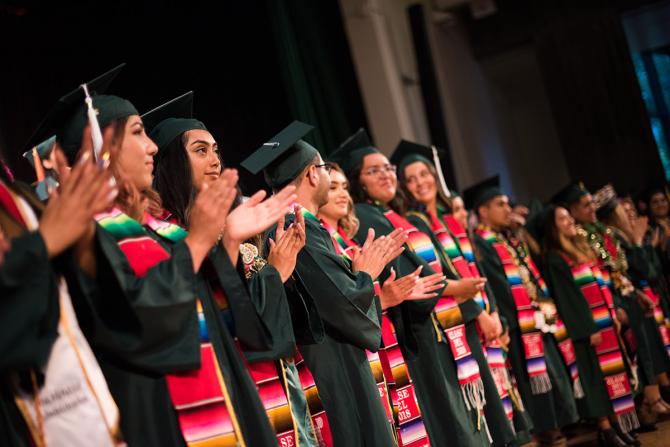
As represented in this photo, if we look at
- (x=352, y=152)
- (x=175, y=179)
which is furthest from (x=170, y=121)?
(x=352, y=152)

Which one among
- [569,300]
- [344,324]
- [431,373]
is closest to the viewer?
[344,324]

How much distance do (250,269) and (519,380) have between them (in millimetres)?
3625

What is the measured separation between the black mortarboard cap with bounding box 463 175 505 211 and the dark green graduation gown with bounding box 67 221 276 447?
484 cm

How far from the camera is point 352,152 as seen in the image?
197 inches

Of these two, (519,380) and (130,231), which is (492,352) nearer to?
(519,380)

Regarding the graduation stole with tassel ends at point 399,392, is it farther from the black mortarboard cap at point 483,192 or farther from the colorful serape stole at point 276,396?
the black mortarboard cap at point 483,192

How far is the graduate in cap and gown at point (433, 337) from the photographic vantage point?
417cm

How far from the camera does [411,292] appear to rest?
3.92m

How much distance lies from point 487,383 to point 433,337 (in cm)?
57

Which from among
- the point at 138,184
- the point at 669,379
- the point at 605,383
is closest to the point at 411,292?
the point at 138,184

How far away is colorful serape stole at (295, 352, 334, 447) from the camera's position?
10.3 feet

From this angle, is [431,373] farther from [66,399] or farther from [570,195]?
[570,195]

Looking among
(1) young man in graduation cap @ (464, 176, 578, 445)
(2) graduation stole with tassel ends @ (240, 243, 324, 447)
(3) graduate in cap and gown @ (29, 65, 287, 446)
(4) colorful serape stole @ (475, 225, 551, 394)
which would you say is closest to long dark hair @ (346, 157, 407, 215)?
(1) young man in graduation cap @ (464, 176, 578, 445)

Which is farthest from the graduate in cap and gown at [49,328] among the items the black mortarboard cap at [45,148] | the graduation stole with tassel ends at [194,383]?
the black mortarboard cap at [45,148]
